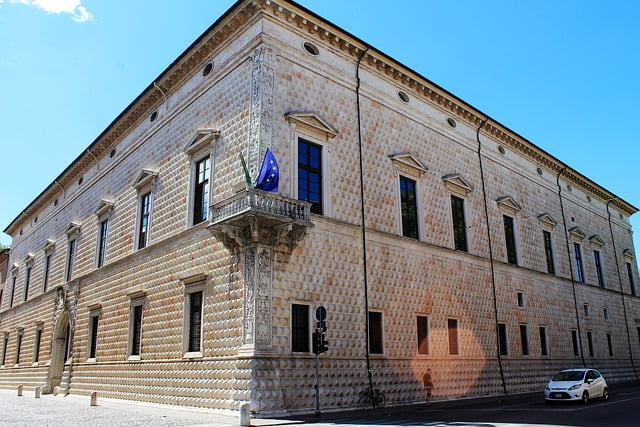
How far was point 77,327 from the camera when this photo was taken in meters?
25.2

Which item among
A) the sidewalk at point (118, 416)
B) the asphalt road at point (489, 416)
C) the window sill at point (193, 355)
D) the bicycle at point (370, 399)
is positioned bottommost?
the asphalt road at point (489, 416)

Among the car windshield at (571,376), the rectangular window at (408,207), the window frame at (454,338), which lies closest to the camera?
the car windshield at (571,376)

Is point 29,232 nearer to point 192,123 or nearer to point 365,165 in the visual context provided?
point 192,123

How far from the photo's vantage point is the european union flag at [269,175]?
14477mm

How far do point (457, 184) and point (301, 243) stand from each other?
10.2 meters

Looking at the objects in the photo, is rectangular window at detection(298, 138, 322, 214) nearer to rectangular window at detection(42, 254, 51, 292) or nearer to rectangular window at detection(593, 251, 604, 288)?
rectangular window at detection(42, 254, 51, 292)

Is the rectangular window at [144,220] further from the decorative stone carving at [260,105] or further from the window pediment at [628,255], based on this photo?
the window pediment at [628,255]

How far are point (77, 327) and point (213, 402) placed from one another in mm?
13484

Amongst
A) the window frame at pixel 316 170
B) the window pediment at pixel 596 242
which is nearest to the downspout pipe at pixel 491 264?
the window frame at pixel 316 170

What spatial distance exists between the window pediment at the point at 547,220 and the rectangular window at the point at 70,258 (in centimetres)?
2519

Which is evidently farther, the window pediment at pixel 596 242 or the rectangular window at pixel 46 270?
the window pediment at pixel 596 242

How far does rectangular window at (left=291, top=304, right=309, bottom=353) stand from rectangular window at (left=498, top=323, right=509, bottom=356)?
37.5ft

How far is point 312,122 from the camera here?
17109 mm

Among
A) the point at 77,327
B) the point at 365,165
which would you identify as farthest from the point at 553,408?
the point at 77,327
